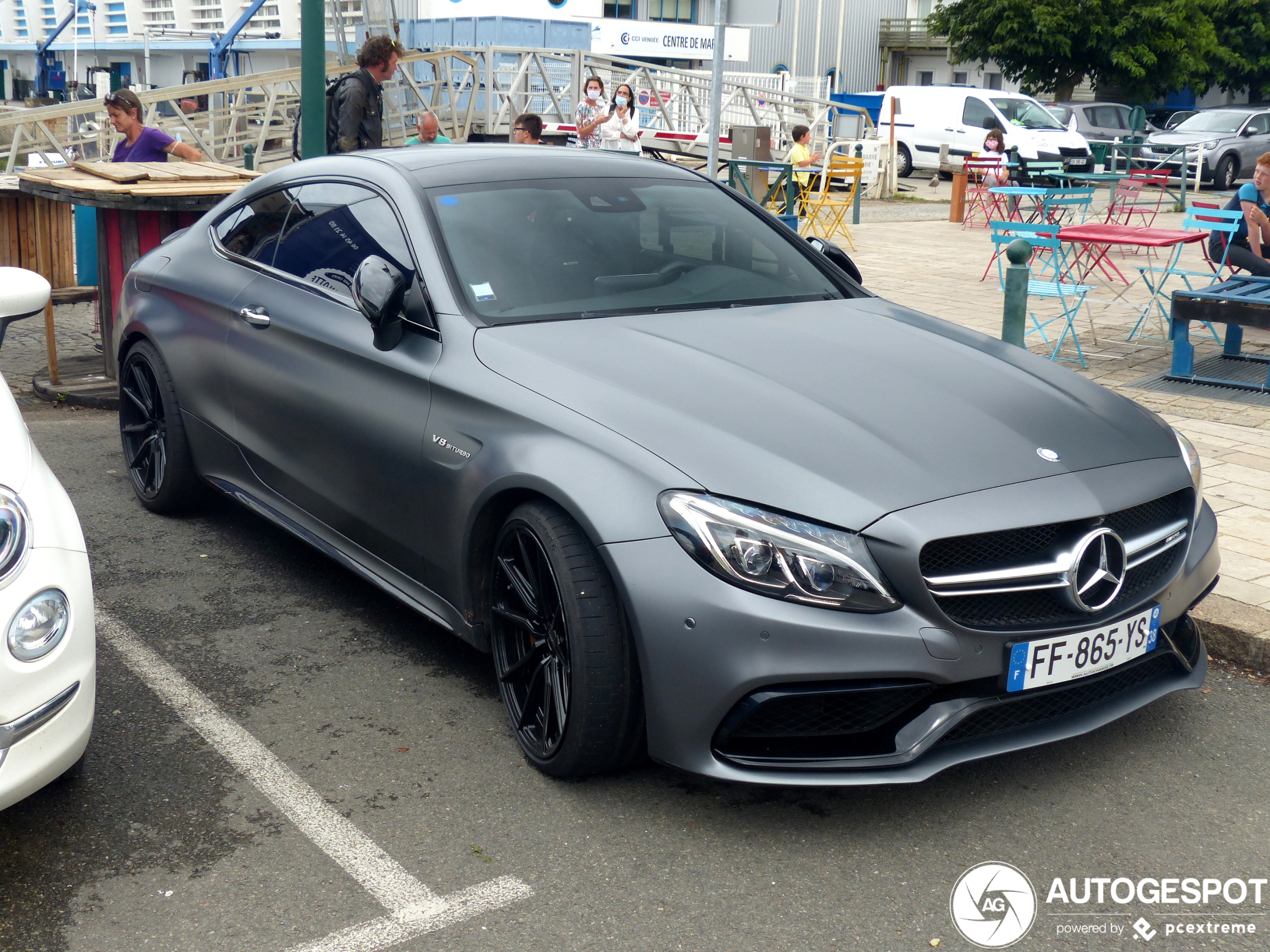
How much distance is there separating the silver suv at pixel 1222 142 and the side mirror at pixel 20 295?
86.5 feet

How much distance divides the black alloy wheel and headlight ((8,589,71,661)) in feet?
8.01

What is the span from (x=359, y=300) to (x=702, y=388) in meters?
1.07

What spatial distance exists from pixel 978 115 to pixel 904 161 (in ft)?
6.94

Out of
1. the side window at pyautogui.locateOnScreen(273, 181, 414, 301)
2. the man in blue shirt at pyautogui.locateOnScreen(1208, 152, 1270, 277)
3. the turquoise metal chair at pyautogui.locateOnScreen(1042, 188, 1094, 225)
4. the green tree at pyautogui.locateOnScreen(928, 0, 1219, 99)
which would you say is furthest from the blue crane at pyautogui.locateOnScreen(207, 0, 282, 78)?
the side window at pyautogui.locateOnScreen(273, 181, 414, 301)

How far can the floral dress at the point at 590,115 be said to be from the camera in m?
15.1

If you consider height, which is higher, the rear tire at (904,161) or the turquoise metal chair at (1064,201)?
the rear tire at (904,161)

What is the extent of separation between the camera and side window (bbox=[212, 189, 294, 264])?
466 cm

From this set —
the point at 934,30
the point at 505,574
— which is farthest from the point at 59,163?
the point at 934,30

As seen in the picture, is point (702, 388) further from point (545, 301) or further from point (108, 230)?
point (108, 230)

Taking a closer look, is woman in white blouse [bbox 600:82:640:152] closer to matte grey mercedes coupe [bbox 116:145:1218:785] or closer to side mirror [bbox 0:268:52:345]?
matte grey mercedes coupe [bbox 116:145:1218:785]

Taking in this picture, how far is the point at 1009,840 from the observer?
118 inches

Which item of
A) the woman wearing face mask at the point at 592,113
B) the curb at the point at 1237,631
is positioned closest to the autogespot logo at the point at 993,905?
the curb at the point at 1237,631

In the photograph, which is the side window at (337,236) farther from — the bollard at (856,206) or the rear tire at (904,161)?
the rear tire at (904,161)

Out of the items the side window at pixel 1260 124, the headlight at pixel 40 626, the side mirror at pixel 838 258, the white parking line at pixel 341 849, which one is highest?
the side window at pixel 1260 124
